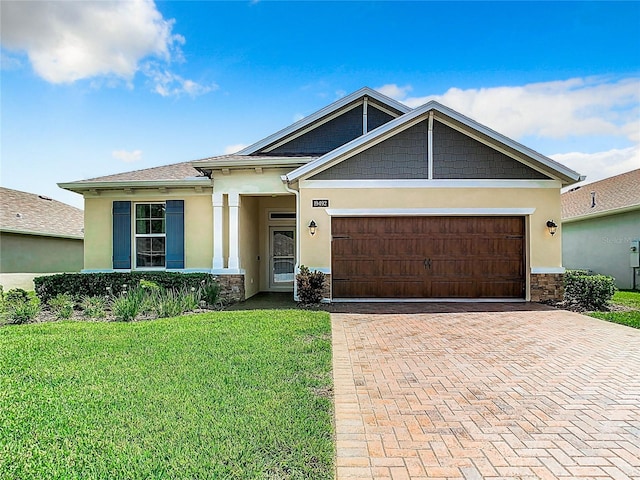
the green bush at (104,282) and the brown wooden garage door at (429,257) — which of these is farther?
the brown wooden garage door at (429,257)

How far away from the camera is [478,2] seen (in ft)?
36.8

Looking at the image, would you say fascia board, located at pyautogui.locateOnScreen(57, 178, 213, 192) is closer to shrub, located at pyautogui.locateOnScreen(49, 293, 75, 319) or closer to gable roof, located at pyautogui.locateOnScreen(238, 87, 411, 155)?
gable roof, located at pyautogui.locateOnScreen(238, 87, 411, 155)

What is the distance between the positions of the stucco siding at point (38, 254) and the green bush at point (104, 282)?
596 cm

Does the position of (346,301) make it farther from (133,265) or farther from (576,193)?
(576,193)

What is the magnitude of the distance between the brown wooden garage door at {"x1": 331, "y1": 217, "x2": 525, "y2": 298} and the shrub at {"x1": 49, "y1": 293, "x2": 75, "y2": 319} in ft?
21.7

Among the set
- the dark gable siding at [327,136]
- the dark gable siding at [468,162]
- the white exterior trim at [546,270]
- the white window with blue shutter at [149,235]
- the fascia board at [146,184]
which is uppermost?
the dark gable siding at [327,136]

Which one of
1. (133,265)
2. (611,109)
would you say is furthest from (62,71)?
(611,109)

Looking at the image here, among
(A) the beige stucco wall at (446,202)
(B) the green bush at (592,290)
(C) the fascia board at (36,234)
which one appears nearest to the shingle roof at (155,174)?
(A) the beige stucco wall at (446,202)

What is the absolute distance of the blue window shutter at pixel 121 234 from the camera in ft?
41.4

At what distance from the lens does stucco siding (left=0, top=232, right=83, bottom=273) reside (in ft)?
50.8

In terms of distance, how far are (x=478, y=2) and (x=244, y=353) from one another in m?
11.4

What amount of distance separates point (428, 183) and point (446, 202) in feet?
2.41

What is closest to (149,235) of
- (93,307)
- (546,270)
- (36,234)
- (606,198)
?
(93,307)

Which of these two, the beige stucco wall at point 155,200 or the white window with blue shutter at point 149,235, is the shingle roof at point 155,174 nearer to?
the beige stucco wall at point 155,200
